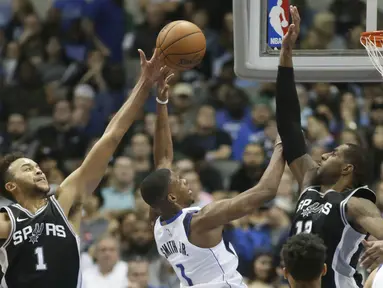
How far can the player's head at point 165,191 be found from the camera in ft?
21.1

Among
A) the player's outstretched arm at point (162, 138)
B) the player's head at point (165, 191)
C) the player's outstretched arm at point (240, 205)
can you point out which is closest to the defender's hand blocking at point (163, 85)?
the player's outstretched arm at point (162, 138)

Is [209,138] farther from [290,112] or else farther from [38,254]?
[38,254]

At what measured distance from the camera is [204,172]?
1048 cm

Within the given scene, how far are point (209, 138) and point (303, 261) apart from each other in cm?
584

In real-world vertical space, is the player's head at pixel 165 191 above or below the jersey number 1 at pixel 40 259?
above

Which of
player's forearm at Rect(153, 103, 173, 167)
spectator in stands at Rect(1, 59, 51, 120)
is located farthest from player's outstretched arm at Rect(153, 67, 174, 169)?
spectator in stands at Rect(1, 59, 51, 120)

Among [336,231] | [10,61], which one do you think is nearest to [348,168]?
[336,231]

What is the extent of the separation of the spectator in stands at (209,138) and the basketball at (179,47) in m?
4.03

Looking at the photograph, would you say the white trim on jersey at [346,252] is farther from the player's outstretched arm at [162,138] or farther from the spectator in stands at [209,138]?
the spectator in stands at [209,138]

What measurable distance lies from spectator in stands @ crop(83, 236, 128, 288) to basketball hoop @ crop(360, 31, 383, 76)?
3.45 m

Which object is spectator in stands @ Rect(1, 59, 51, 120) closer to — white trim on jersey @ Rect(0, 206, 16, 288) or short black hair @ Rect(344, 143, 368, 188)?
white trim on jersey @ Rect(0, 206, 16, 288)

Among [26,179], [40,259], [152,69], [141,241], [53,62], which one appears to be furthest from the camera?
[53,62]

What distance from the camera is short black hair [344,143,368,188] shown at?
6.27 metres

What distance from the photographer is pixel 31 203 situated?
6184 mm
